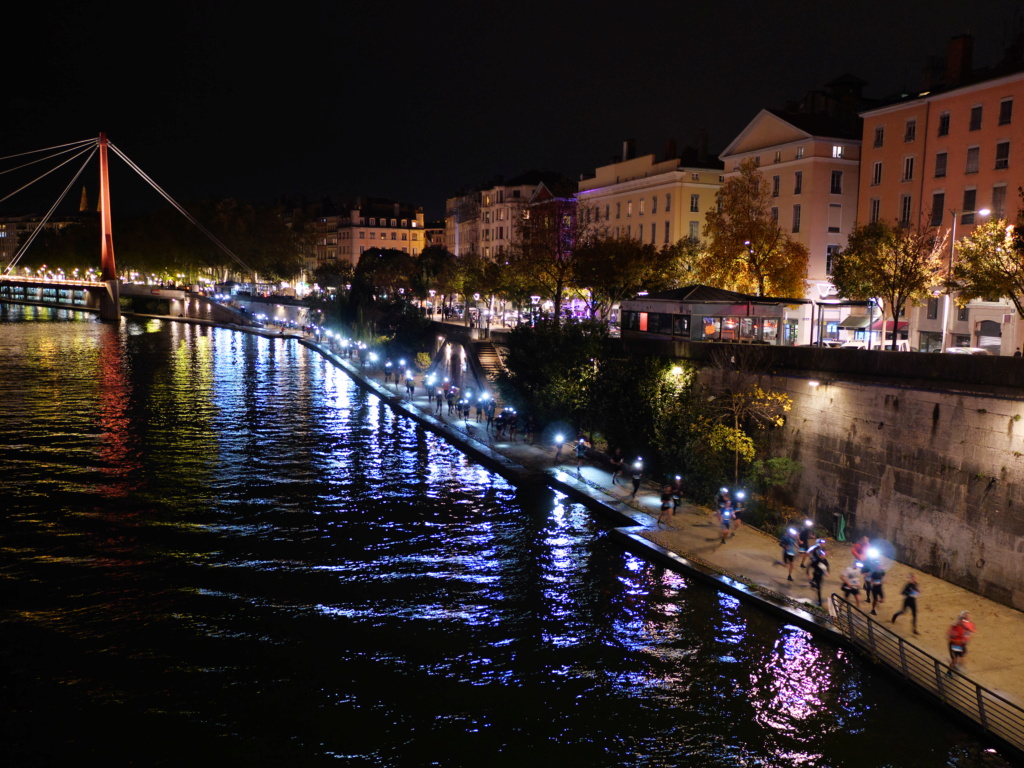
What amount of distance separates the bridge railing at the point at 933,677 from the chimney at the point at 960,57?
3323 cm

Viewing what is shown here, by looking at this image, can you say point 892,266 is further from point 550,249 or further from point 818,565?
point 550,249

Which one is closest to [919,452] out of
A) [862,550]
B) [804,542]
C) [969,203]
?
[862,550]

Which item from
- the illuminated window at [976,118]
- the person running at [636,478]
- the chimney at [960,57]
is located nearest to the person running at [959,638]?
the person running at [636,478]

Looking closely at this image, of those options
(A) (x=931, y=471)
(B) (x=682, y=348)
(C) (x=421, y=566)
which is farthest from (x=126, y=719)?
(B) (x=682, y=348)

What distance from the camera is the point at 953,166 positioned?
3759cm

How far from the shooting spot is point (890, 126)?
135 ft

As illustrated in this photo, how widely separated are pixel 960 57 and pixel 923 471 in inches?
1182

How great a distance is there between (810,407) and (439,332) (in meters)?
34.0

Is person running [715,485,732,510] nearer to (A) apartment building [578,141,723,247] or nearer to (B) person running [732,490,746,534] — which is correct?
(B) person running [732,490,746,534]

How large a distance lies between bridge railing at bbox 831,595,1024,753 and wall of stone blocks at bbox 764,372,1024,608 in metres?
2.91

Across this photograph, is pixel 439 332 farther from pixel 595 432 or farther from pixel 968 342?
pixel 968 342

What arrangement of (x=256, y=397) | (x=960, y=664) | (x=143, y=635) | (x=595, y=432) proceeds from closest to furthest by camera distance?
(x=960, y=664) < (x=143, y=635) < (x=595, y=432) < (x=256, y=397)

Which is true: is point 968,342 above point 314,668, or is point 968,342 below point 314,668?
above

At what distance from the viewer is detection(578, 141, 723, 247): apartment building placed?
58250 mm
